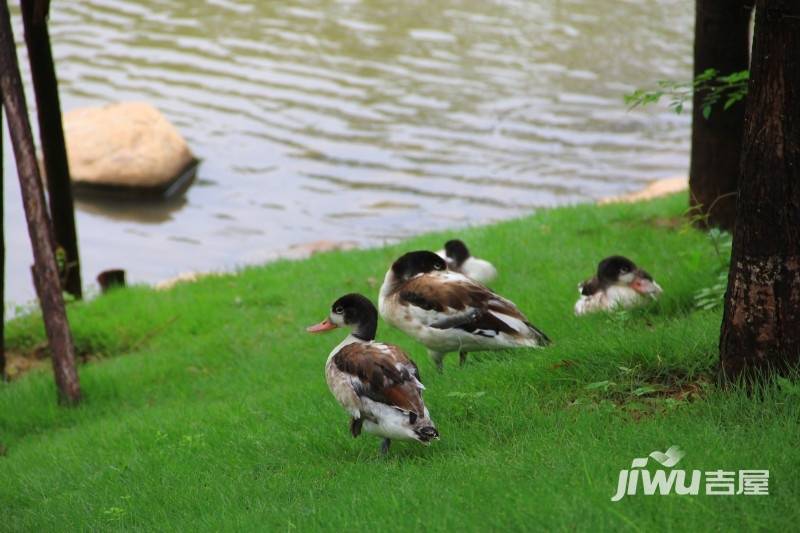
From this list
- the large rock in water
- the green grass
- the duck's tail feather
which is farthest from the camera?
the large rock in water

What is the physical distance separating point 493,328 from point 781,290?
2.36 metres

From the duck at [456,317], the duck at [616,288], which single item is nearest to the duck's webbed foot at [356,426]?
the duck at [456,317]

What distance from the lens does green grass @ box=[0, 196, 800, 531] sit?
533 centimetres

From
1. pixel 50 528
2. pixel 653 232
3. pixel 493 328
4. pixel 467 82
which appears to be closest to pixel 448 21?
pixel 467 82

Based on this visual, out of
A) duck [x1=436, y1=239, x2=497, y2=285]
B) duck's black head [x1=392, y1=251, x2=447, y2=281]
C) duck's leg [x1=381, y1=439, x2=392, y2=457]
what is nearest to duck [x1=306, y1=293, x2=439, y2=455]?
duck's leg [x1=381, y1=439, x2=392, y2=457]

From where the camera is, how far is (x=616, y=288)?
9125 mm

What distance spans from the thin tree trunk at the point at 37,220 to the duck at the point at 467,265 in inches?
147

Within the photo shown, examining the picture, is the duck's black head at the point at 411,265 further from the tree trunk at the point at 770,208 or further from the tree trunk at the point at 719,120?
the tree trunk at the point at 719,120

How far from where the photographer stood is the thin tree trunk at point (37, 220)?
948cm

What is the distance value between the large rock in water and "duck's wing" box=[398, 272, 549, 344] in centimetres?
1215

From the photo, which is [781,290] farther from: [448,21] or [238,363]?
[448,21]

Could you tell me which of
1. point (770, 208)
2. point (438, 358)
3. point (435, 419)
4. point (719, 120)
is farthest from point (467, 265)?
point (770, 208)

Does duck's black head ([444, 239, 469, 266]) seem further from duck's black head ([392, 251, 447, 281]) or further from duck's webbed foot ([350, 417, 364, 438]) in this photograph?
duck's webbed foot ([350, 417, 364, 438])

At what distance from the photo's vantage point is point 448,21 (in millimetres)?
27875
